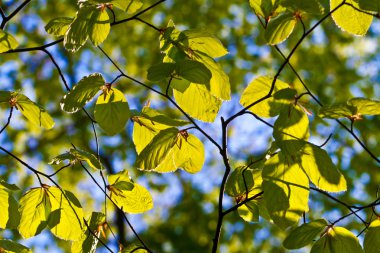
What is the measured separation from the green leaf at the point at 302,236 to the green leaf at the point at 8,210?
0.42 meters

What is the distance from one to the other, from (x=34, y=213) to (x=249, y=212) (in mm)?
355

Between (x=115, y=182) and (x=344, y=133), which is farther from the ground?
(x=344, y=133)

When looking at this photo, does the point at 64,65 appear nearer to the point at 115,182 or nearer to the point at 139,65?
the point at 139,65

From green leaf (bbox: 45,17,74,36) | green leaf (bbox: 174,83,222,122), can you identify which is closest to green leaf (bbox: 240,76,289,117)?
green leaf (bbox: 174,83,222,122)

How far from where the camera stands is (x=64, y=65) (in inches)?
327

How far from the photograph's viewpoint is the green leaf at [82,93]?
82 cm

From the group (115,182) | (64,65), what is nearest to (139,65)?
(64,65)

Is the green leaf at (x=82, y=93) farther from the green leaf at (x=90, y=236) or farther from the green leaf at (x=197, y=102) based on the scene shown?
the green leaf at (x=90, y=236)

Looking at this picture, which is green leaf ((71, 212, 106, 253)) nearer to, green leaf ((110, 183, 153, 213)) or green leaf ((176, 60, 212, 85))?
green leaf ((110, 183, 153, 213))

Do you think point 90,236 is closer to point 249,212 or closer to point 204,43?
point 249,212

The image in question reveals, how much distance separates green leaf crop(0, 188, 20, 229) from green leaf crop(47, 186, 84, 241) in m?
0.07

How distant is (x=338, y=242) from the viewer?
0.79 metres

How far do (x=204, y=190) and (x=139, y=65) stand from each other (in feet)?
6.48

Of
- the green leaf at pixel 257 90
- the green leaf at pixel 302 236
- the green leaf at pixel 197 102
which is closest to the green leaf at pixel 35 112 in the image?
the green leaf at pixel 197 102
